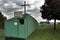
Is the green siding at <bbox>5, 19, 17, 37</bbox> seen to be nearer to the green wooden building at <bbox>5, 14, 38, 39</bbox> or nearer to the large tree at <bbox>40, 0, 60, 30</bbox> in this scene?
the green wooden building at <bbox>5, 14, 38, 39</bbox>

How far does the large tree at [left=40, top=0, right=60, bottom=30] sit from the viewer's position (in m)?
22.0

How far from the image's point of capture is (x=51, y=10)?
22422 mm

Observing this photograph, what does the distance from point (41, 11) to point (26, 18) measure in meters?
6.38

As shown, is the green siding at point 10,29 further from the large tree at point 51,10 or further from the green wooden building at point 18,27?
the large tree at point 51,10

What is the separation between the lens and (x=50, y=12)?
22578mm

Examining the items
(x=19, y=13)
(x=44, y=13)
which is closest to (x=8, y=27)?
(x=19, y=13)

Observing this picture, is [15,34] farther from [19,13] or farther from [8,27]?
[19,13]

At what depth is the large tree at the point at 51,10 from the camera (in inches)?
867

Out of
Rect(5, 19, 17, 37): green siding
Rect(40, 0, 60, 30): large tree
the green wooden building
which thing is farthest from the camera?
Rect(40, 0, 60, 30): large tree

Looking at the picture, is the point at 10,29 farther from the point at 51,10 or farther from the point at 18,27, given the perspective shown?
the point at 51,10

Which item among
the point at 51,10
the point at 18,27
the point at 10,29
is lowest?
the point at 10,29

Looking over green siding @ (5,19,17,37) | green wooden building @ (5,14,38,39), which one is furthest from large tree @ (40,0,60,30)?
green siding @ (5,19,17,37)

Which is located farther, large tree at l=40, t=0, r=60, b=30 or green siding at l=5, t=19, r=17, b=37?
large tree at l=40, t=0, r=60, b=30

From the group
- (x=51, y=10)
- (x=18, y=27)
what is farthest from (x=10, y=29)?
(x=51, y=10)
